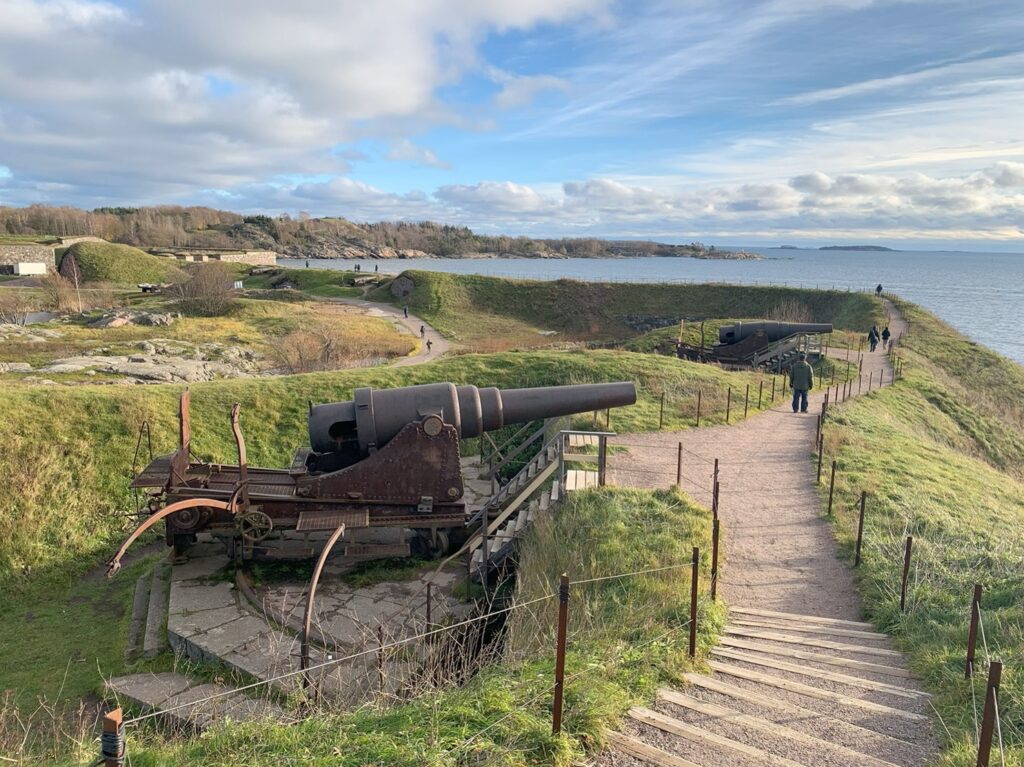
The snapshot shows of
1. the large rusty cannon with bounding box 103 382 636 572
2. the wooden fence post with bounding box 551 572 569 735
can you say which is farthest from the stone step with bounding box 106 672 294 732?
the wooden fence post with bounding box 551 572 569 735

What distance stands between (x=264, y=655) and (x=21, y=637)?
314 centimetres

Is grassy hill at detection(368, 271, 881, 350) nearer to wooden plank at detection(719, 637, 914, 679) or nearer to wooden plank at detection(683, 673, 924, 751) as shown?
wooden plank at detection(719, 637, 914, 679)

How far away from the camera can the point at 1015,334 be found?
165 ft

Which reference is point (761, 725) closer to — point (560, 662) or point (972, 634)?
point (560, 662)

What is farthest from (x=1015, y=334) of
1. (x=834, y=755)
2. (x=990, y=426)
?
(x=834, y=755)

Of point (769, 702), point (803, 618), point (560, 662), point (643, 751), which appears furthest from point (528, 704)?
point (803, 618)

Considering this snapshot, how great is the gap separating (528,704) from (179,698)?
3.54 metres

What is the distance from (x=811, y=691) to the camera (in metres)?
3.94

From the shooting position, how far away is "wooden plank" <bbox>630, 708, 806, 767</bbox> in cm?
322

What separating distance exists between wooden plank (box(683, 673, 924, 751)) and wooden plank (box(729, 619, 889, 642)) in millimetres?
1309

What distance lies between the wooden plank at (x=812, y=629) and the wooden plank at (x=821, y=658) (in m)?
0.51

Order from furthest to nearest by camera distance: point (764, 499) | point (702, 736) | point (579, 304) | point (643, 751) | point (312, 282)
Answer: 1. point (312, 282)
2. point (579, 304)
3. point (764, 499)
4. point (702, 736)
5. point (643, 751)

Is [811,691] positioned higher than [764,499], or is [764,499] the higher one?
[811,691]

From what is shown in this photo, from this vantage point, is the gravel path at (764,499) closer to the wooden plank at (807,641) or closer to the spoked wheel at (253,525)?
the wooden plank at (807,641)
